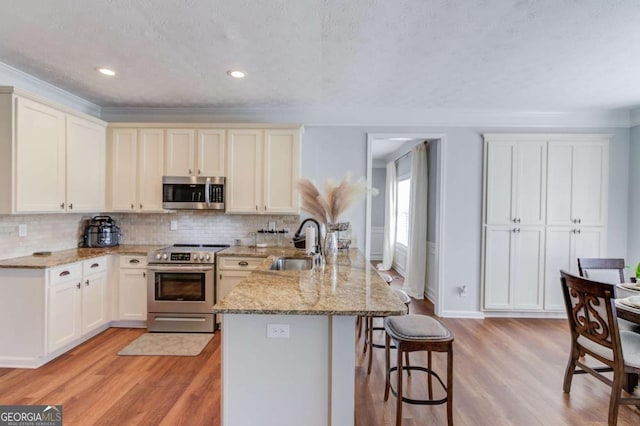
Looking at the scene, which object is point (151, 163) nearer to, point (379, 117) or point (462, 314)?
point (379, 117)

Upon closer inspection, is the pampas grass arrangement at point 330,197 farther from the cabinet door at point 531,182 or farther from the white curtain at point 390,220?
the white curtain at point 390,220

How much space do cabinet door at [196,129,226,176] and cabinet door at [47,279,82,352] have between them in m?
1.74

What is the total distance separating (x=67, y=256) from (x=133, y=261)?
1.99 ft

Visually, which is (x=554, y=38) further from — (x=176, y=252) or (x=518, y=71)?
(x=176, y=252)

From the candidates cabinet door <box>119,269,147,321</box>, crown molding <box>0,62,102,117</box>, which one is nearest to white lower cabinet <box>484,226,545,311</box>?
cabinet door <box>119,269,147,321</box>

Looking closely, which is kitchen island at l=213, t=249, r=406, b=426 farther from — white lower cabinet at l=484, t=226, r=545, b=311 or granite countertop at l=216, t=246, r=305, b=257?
white lower cabinet at l=484, t=226, r=545, b=311

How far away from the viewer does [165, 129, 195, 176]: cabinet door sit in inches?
152

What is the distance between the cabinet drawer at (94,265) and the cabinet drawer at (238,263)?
124cm

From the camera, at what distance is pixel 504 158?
161 inches

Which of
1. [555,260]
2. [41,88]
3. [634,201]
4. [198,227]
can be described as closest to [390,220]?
[555,260]

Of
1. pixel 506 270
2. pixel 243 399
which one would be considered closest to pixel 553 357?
pixel 506 270

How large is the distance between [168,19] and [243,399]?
7.90 ft

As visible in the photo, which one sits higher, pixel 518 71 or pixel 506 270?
pixel 518 71

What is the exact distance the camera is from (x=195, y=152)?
3867 mm
